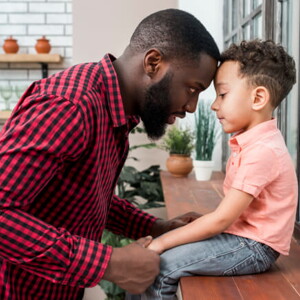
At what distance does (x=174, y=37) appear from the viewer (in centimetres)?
133

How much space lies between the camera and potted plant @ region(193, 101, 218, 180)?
3.13 metres

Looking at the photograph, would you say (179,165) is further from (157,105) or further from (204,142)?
(157,105)

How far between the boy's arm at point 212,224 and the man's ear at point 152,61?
356 mm

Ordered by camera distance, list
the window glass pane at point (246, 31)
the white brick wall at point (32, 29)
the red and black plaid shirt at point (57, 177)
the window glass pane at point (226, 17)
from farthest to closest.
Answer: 1. the white brick wall at point (32, 29)
2. the window glass pane at point (226, 17)
3. the window glass pane at point (246, 31)
4. the red and black plaid shirt at point (57, 177)

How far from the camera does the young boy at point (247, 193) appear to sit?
1288 millimetres

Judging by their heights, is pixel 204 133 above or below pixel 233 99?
below

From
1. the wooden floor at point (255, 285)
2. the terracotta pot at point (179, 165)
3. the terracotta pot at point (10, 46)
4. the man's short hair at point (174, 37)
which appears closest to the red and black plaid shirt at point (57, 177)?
the man's short hair at point (174, 37)

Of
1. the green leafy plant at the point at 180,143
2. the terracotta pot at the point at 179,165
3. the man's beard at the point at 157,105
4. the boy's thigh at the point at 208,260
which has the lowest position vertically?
the terracotta pot at the point at 179,165

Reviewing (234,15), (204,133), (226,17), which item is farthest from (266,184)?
(226,17)

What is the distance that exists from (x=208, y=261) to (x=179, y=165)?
200cm

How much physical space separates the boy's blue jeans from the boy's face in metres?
0.31

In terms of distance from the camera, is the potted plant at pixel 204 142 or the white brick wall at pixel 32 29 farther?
the white brick wall at pixel 32 29

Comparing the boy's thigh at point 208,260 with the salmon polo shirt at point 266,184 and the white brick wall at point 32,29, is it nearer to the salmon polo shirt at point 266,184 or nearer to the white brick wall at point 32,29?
the salmon polo shirt at point 266,184

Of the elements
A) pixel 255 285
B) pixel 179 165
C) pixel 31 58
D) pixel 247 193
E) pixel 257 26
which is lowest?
pixel 179 165
